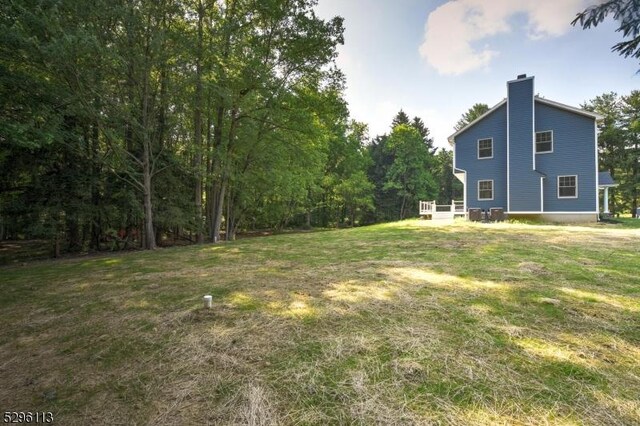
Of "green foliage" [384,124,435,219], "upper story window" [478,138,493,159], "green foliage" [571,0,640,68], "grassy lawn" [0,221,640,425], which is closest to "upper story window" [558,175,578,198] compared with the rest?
"upper story window" [478,138,493,159]

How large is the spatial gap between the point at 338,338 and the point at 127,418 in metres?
1.39

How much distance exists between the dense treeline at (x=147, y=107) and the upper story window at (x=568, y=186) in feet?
38.7

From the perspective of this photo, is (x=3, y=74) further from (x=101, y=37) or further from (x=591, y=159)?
(x=591, y=159)

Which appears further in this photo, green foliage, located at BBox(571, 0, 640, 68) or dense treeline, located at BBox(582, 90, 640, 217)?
dense treeline, located at BBox(582, 90, 640, 217)

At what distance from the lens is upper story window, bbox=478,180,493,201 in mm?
16797

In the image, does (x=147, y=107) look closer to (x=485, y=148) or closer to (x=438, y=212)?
(x=438, y=212)

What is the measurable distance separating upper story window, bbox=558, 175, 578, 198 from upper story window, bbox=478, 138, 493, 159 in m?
3.51

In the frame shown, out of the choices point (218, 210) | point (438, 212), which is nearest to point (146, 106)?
point (218, 210)

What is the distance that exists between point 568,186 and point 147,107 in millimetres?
19021

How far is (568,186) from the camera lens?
1530cm

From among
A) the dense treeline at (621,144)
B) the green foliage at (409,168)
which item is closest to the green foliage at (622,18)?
the green foliage at (409,168)

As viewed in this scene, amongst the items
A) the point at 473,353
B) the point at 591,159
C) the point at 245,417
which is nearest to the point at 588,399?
the point at 473,353

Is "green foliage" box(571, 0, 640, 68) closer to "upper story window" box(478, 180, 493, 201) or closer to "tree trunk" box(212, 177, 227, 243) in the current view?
"tree trunk" box(212, 177, 227, 243)

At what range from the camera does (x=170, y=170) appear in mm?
11633
